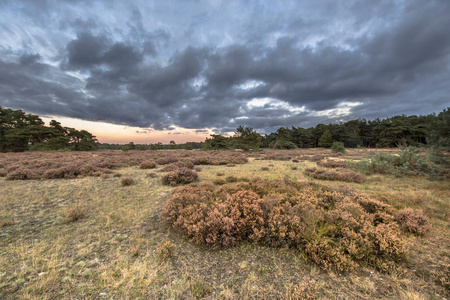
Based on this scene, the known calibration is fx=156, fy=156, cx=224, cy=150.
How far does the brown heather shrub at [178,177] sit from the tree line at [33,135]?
36.2 metres

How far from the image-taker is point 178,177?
979cm

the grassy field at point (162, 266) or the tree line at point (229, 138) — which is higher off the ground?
the tree line at point (229, 138)

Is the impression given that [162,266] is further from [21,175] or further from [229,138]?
[229,138]

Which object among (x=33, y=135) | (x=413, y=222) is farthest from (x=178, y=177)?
(x=33, y=135)

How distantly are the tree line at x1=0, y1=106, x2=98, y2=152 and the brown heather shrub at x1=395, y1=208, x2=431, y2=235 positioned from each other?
46.3 metres

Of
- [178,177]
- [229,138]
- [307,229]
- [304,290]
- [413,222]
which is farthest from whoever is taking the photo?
[229,138]

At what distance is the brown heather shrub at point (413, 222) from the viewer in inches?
158

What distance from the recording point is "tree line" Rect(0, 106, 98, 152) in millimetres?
30859

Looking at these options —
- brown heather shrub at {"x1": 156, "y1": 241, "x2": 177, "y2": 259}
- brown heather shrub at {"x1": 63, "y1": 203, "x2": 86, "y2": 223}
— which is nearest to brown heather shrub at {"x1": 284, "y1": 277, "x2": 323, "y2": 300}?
brown heather shrub at {"x1": 156, "y1": 241, "x2": 177, "y2": 259}

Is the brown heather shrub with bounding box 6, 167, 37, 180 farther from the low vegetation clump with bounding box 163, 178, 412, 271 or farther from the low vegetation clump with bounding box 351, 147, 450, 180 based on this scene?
the low vegetation clump with bounding box 351, 147, 450, 180

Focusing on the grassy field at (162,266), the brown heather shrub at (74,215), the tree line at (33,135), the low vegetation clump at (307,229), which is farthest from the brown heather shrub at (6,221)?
the tree line at (33,135)

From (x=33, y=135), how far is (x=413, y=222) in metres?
53.3

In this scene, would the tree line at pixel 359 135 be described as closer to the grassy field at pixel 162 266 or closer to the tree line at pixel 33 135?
the grassy field at pixel 162 266

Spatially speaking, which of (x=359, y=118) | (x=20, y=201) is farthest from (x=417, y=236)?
(x=359, y=118)
